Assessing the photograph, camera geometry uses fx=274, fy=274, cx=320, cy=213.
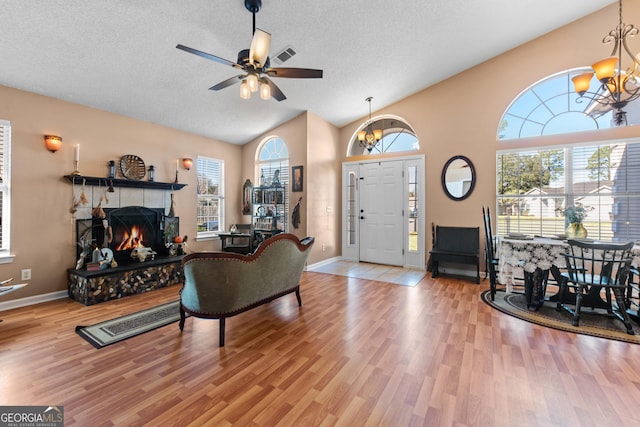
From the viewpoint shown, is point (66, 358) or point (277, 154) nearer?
point (66, 358)

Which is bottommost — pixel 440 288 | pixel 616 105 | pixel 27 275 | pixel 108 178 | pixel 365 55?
pixel 440 288

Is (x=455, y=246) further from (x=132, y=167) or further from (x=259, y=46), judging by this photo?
(x=132, y=167)

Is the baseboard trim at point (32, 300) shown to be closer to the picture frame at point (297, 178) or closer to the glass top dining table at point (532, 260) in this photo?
the picture frame at point (297, 178)

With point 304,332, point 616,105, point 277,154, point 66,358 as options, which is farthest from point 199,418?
point 277,154

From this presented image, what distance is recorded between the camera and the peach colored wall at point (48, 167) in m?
3.43

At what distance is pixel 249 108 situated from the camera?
190 inches

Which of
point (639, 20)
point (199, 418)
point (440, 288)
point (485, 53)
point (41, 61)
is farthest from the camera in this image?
point (485, 53)

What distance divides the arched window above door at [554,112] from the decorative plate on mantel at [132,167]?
6.14 m

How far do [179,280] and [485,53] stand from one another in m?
Result: 6.32

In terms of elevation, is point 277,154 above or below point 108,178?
above

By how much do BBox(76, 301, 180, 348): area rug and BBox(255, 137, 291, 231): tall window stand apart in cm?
290

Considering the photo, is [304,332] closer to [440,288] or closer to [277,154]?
[440,288]

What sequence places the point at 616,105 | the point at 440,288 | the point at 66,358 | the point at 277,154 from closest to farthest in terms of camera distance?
1. the point at 66,358
2. the point at 616,105
3. the point at 440,288
4. the point at 277,154

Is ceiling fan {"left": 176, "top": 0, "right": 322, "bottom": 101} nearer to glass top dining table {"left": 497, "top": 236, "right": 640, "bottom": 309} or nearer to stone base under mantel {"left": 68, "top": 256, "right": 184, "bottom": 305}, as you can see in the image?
stone base under mantel {"left": 68, "top": 256, "right": 184, "bottom": 305}
